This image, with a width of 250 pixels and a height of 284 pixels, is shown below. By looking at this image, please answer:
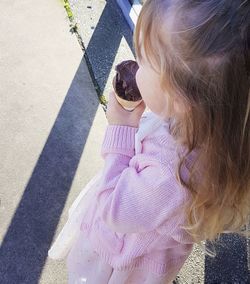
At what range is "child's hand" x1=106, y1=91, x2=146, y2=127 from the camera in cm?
125

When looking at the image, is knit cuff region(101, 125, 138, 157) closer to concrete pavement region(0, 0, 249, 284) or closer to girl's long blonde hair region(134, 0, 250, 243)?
girl's long blonde hair region(134, 0, 250, 243)

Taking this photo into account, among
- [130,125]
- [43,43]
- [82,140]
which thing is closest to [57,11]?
[43,43]

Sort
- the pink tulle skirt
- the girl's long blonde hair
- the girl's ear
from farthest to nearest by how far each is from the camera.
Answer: the pink tulle skirt, the girl's ear, the girl's long blonde hair

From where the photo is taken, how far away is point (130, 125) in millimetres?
1252

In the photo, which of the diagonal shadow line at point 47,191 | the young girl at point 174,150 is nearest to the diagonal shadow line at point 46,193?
the diagonal shadow line at point 47,191

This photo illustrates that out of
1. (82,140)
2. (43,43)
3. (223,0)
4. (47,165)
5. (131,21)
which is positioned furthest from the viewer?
(131,21)

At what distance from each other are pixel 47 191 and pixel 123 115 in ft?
3.36

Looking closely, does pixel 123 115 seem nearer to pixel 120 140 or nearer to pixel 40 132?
pixel 120 140

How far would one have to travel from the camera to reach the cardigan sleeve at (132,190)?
3.45ft

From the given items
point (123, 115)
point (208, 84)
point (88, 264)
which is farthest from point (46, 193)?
point (208, 84)

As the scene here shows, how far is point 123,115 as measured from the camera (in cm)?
126

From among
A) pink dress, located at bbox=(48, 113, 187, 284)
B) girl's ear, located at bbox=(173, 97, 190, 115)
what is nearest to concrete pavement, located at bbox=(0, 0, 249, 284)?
pink dress, located at bbox=(48, 113, 187, 284)

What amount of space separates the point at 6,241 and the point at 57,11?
5.78 ft

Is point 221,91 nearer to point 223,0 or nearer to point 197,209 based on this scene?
point 223,0
